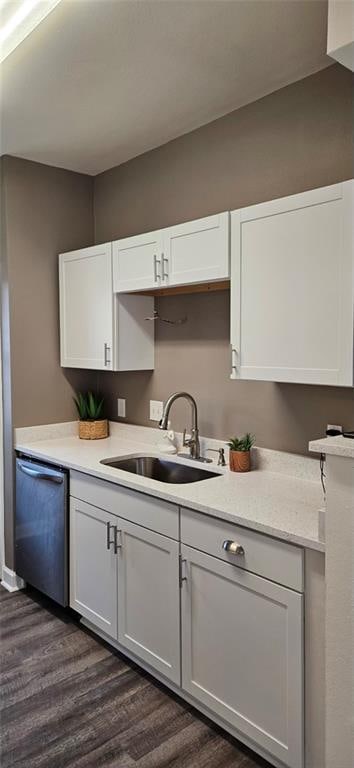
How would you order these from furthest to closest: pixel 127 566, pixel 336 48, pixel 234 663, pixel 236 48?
1. pixel 127 566
2. pixel 236 48
3. pixel 234 663
4. pixel 336 48

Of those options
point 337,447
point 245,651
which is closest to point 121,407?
point 245,651

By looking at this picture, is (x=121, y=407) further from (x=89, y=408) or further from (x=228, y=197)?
(x=228, y=197)

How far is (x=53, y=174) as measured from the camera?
3174mm

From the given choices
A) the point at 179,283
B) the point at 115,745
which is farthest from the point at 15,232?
the point at 115,745

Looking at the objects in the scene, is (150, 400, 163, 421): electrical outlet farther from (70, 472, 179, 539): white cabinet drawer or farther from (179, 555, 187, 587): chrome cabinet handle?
(179, 555, 187, 587): chrome cabinet handle

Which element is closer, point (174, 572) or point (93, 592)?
point (174, 572)

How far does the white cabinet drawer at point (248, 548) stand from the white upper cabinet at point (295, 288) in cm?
58

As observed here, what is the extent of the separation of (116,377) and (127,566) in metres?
1.37

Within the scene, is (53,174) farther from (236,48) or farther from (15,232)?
(236,48)

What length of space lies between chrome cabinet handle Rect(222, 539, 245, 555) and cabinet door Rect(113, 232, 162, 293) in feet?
4.15

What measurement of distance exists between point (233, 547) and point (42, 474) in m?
1.37

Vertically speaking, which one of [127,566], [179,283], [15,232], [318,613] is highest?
[15,232]

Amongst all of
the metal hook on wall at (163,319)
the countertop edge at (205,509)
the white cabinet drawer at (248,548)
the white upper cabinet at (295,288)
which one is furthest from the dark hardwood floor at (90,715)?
the metal hook on wall at (163,319)

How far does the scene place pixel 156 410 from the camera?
298cm
